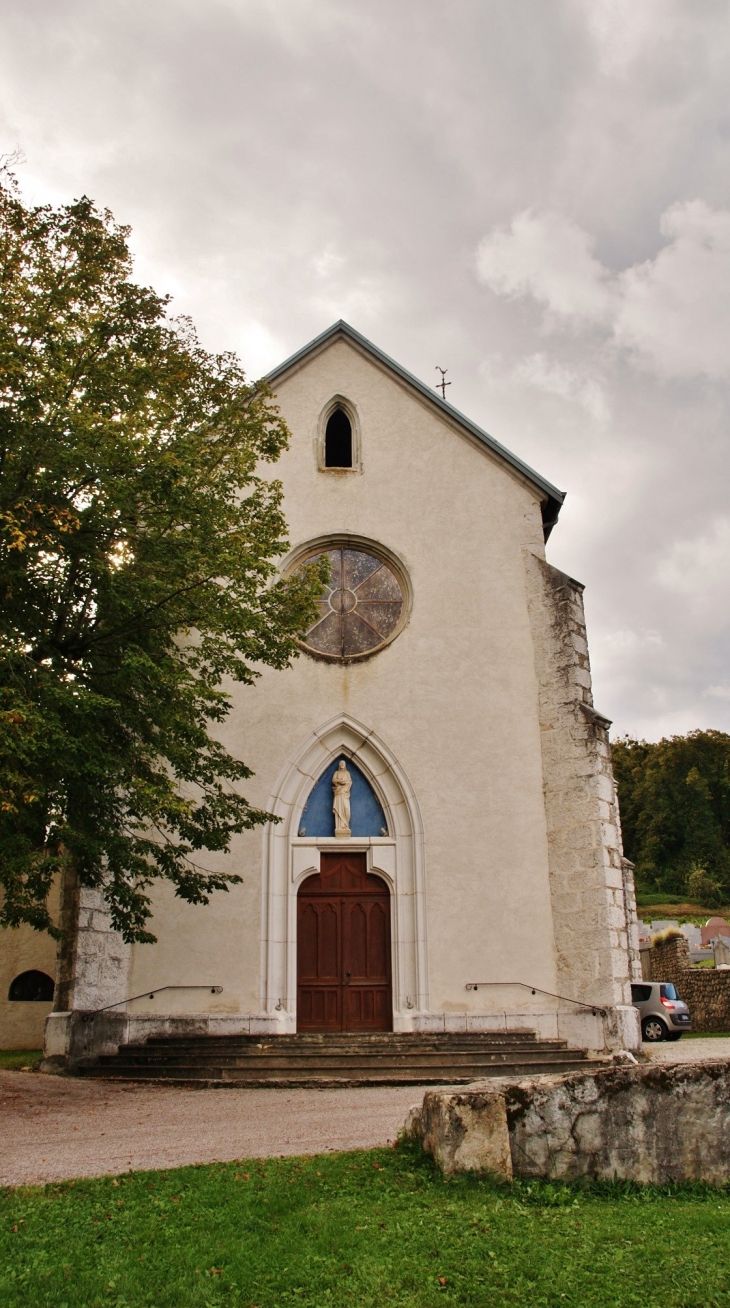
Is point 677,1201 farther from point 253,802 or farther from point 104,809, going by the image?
point 253,802

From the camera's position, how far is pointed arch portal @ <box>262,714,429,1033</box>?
14.2 metres

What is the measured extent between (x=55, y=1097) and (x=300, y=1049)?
3355 millimetres

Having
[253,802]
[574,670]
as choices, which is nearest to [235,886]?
[253,802]

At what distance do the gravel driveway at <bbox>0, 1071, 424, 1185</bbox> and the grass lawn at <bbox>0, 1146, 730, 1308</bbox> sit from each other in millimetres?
768

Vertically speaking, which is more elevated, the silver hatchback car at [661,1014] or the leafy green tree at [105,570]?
the leafy green tree at [105,570]

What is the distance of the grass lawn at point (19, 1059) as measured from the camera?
1384cm

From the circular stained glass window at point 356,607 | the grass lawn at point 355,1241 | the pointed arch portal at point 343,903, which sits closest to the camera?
the grass lawn at point 355,1241

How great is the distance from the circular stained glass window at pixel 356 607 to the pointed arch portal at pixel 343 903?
1447mm

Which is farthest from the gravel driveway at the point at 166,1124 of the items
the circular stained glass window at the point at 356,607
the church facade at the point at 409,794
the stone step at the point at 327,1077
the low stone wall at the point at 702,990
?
the low stone wall at the point at 702,990

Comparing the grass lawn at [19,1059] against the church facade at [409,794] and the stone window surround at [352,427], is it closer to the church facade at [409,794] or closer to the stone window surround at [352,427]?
the church facade at [409,794]

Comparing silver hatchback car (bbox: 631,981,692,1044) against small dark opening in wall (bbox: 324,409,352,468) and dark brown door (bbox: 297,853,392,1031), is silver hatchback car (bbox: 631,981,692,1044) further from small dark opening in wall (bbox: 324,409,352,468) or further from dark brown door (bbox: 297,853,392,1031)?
small dark opening in wall (bbox: 324,409,352,468)

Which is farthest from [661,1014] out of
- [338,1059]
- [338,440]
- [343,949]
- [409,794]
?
[338,440]

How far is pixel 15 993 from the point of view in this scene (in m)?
18.3

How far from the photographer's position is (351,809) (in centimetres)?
→ 1531
